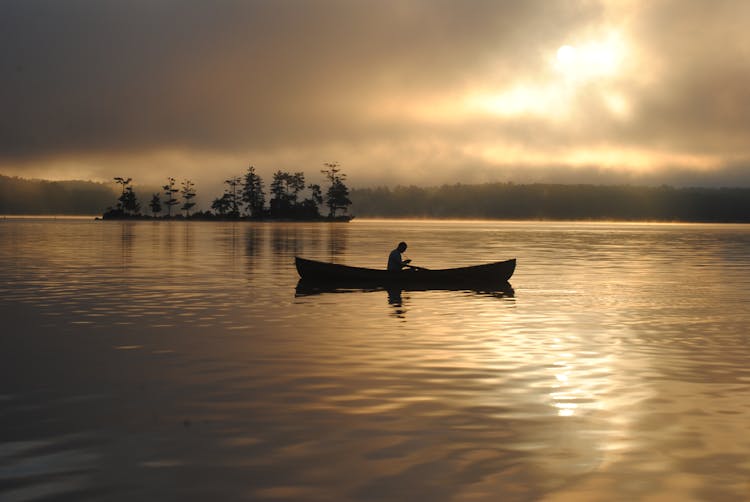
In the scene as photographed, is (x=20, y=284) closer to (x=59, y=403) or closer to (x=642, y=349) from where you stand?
(x=59, y=403)

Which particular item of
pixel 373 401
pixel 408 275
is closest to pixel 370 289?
pixel 408 275

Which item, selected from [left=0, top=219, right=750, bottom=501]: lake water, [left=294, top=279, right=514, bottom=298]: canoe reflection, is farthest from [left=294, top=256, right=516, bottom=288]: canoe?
[left=0, top=219, right=750, bottom=501]: lake water

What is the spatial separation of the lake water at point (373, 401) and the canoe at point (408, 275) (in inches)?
240

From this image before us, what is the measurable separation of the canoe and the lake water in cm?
610

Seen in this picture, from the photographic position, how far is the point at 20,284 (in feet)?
144

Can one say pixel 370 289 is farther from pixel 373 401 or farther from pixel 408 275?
pixel 373 401

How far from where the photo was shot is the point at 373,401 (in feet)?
52.3

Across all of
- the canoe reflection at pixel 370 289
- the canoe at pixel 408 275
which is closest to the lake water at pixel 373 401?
the canoe reflection at pixel 370 289

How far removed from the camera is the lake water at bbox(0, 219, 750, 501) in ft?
36.5

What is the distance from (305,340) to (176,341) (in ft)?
12.3

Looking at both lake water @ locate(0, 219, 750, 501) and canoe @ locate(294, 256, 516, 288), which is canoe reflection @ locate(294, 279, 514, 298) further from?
lake water @ locate(0, 219, 750, 501)

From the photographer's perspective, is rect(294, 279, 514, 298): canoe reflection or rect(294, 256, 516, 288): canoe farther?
rect(294, 256, 516, 288): canoe

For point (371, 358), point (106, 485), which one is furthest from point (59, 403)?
point (371, 358)

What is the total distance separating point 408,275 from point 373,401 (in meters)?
25.4
